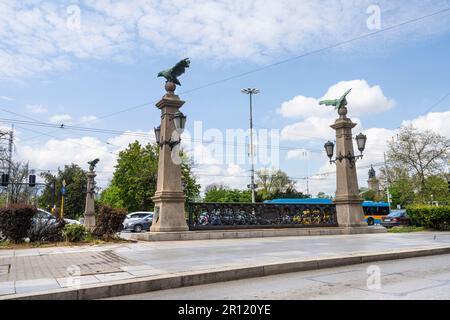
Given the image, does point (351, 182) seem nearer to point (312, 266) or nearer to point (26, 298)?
point (312, 266)

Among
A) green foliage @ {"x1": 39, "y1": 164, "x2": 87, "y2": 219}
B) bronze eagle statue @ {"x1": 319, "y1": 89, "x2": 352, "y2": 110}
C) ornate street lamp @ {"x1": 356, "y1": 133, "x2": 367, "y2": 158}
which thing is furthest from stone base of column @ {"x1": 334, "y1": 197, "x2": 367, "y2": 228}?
green foliage @ {"x1": 39, "y1": 164, "x2": 87, "y2": 219}

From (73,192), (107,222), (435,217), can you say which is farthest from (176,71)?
(73,192)

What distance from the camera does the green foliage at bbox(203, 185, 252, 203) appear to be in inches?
3071

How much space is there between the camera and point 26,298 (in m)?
5.02

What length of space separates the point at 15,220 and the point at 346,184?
13.2 meters

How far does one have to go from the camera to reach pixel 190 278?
20.7ft

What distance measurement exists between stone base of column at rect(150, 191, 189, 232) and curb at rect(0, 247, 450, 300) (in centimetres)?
703

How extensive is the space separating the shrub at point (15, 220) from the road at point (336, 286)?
8435mm

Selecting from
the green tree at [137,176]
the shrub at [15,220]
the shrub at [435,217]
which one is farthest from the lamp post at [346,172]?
the green tree at [137,176]

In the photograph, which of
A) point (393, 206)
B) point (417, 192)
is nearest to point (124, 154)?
point (417, 192)

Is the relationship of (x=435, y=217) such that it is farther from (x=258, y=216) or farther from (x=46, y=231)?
(x=46, y=231)

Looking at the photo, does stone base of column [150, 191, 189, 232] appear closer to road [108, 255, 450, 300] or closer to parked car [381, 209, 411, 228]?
road [108, 255, 450, 300]

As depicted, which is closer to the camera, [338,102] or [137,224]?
[338,102]
